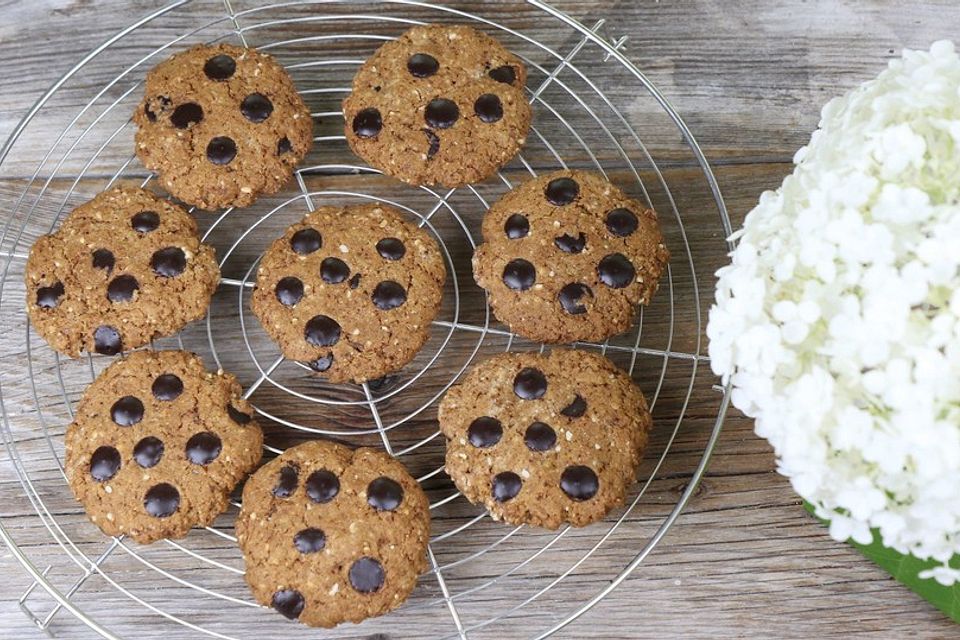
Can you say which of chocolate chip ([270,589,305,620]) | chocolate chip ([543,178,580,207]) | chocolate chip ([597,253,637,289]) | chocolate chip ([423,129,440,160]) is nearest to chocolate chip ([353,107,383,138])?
chocolate chip ([423,129,440,160])

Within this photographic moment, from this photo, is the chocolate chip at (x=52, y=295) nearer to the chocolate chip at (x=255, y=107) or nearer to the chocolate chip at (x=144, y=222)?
the chocolate chip at (x=144, y=222)

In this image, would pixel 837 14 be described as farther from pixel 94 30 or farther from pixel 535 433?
pixel 94 30

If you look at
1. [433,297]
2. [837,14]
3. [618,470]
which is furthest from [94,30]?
[837,14]

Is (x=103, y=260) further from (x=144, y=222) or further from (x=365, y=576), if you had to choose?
(x=365, y=576)

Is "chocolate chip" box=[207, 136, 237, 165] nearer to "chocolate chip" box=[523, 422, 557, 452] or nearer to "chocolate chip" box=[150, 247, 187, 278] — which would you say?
"chocolate chip" box=[150, 247, 187, 278]

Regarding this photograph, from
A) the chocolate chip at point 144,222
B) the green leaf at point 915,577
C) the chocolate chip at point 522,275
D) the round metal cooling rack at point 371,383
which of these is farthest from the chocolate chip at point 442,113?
the green leaf at point 915,577

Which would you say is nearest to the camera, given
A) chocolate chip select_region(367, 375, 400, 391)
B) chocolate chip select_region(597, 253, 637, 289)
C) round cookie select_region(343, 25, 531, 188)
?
chocolate chip select_region(597, 253, 637, 289)

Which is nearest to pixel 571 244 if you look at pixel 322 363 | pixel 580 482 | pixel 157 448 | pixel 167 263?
pixel 580 482
